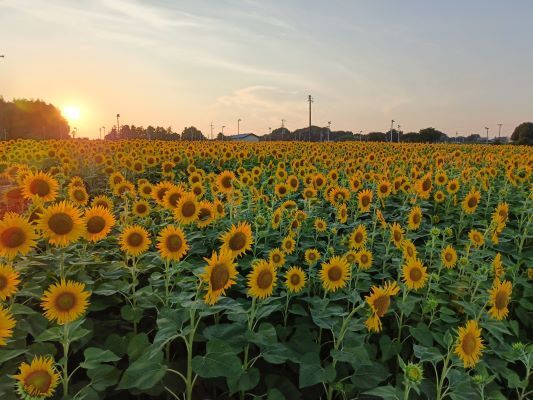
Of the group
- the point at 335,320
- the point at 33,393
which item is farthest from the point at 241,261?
the point at 33,393

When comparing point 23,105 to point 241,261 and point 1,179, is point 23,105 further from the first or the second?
point 241,261

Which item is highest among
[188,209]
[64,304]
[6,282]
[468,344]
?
[188,209]

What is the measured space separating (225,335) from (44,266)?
→ 189 cm

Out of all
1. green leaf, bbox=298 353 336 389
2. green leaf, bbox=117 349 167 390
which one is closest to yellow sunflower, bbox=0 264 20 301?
green leaf, bbox=117 349 167 390

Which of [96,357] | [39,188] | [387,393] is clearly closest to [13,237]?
[96,357]

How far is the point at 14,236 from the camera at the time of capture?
3.01 meters

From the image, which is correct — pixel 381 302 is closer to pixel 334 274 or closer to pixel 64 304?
pixel 334 274

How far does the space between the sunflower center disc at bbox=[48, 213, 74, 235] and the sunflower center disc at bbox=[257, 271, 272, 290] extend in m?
1.43

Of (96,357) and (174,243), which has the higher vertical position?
(174,243)

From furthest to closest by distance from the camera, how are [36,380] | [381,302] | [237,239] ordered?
1. [237,239]
2. [381,302]
3. [36,380]

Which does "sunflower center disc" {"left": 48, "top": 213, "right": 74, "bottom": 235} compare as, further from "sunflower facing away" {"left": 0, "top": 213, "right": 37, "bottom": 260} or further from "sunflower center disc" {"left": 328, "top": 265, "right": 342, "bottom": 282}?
"sunflower center disc" {"left": 328, "top": 265, "right": 342, "bottom": 282}

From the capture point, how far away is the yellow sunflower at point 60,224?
10.2 ft

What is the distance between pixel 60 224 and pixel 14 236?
0.30 metres

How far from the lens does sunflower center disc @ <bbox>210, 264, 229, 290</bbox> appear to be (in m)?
2.54
